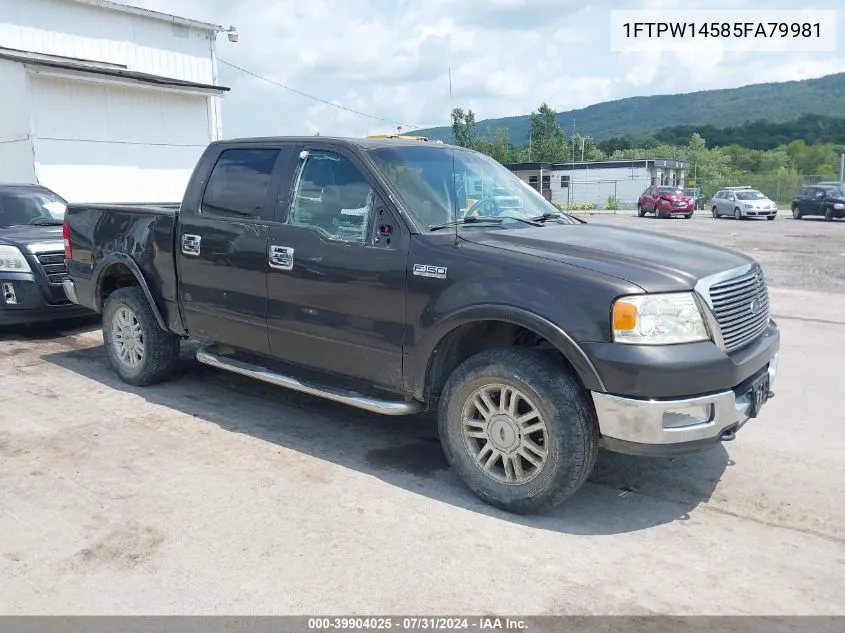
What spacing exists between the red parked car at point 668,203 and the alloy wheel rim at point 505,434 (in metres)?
35.7

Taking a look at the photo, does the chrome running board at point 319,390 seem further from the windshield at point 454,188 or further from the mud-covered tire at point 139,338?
the windshield at point 454,188

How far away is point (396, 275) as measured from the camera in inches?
168

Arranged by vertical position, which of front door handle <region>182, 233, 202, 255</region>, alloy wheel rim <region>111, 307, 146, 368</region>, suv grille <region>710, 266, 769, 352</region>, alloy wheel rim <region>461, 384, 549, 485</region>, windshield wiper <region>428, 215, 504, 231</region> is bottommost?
alloy wheel rim <region>461, 384, 549, 485</region>

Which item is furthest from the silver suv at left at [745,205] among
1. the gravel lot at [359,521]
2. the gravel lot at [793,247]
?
the gravel lot at [359,521]

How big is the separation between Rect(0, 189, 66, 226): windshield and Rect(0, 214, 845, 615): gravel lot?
12.4 ft

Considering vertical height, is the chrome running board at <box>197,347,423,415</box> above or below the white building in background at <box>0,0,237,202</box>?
below

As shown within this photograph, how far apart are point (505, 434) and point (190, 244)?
287 cm

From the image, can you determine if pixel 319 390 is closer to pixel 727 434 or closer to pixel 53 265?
pixel 727 434

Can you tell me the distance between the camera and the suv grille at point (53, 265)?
7.88 meters

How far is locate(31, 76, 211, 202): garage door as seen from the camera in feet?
53.7

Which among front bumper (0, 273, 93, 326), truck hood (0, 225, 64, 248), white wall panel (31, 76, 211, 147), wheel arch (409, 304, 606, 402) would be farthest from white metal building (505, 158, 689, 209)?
wheel arch (409, 304, 606, 402)

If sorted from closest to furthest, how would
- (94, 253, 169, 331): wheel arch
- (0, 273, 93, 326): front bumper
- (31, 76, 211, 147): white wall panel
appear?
1. (94, 253, 169, 331): wheel arch
2. (0, 273, 93, 326): front bumper
3. (31, 76, 211, 147): white wall panel

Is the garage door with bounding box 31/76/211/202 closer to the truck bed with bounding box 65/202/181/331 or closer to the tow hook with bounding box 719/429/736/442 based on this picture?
the truck bed with bounding box 65/202/181/331

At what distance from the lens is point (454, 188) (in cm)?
475
